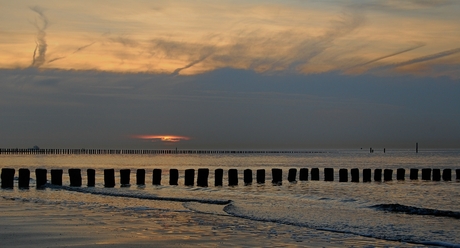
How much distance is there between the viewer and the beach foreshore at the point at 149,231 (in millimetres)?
9883

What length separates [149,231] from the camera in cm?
1112

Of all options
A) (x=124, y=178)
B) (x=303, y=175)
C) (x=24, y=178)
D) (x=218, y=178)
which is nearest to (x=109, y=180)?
(x=124, y=178)

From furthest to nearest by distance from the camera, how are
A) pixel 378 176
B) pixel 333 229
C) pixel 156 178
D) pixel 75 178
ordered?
pixel 378 176 < pixel 156 178 < pixel 75 178 < pixel 333 229

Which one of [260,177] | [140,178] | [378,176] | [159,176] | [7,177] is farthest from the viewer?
[378,176]

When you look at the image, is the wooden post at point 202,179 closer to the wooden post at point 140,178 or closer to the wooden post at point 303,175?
the wooden post at point 140,178

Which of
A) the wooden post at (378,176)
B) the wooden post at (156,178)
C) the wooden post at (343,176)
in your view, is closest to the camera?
the wooden post at (156,178)

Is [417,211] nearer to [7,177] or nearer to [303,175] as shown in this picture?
[303,175]

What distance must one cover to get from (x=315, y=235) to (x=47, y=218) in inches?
236

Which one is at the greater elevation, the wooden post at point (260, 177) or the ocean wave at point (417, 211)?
the ocean wave at point (417, 211)

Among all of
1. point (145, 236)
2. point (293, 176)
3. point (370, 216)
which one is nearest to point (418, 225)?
point (370, 216)

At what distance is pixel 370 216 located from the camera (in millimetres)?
14586

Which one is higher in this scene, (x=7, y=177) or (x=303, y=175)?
(x=7, y=177)

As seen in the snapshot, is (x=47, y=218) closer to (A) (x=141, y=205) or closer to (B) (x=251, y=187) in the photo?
(A) (x=141, y=205)

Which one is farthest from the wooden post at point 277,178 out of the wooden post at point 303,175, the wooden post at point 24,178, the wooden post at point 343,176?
the wooden post at point 24,178
